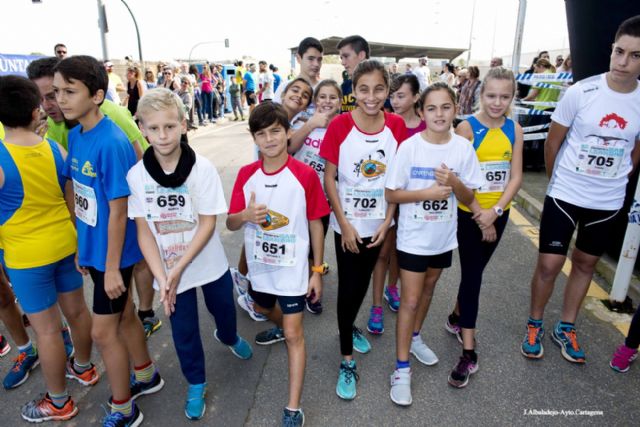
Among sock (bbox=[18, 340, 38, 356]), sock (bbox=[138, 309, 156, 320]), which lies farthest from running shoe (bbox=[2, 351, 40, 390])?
sock (bbox=[138, 309, 156, 320])

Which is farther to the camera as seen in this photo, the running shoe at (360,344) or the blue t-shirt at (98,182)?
the running shoe at (360,344)

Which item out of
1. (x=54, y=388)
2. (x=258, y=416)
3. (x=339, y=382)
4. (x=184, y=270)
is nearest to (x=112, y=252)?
(x=184, y=270)

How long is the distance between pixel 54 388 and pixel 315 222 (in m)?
1.74

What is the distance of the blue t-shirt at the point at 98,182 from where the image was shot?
6.91 ft

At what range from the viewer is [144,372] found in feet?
8.55

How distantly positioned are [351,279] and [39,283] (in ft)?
5.72

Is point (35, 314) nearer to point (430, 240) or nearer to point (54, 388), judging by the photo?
point (54, 388)

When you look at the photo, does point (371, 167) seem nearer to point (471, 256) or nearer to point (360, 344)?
point (471, 256)

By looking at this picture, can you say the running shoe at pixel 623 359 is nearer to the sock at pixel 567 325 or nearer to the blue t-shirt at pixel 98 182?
the sock at pixel 567 325

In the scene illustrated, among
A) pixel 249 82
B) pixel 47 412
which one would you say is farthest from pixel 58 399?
pixel 249 82

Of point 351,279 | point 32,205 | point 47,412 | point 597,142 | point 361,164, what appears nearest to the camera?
point 32,205

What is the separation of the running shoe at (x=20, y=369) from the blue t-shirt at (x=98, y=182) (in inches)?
44.5

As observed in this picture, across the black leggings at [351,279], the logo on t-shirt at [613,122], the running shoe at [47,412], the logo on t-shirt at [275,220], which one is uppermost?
the logo on t-shirt at [613,122]

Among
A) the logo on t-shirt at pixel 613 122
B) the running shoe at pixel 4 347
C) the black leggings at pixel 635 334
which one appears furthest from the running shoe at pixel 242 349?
the logo on t-shirt at pixel 613 122
